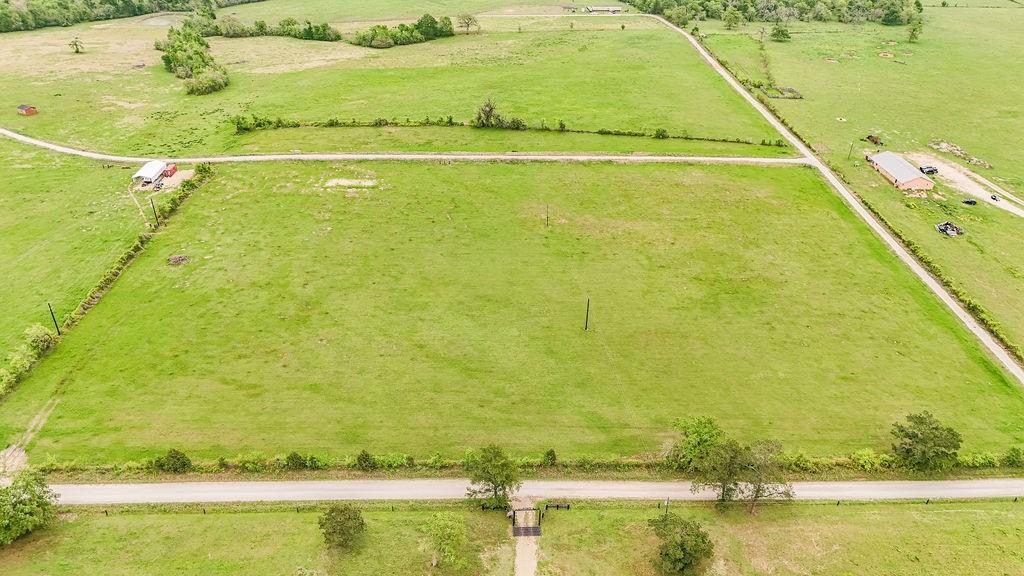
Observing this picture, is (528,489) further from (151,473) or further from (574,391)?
(151,473)

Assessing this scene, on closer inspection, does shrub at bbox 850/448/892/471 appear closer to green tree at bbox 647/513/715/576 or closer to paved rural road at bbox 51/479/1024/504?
paved rural road at bbox 51/479/1024/504

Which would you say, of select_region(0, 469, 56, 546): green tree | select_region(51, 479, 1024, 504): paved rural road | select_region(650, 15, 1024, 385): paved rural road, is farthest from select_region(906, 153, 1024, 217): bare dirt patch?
select_region(0, 469, 56, 546): green tree

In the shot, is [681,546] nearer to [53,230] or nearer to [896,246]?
[896,246]

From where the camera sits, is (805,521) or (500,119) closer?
(805,521)

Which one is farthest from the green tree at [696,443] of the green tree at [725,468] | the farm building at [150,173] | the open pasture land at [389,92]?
the farm building at [150,173]

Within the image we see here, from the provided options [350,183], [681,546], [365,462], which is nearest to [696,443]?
[681,546]

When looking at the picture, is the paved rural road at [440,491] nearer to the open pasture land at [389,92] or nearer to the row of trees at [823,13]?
the open pasture land at [389,92]

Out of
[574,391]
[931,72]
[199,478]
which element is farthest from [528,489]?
[931,72]
